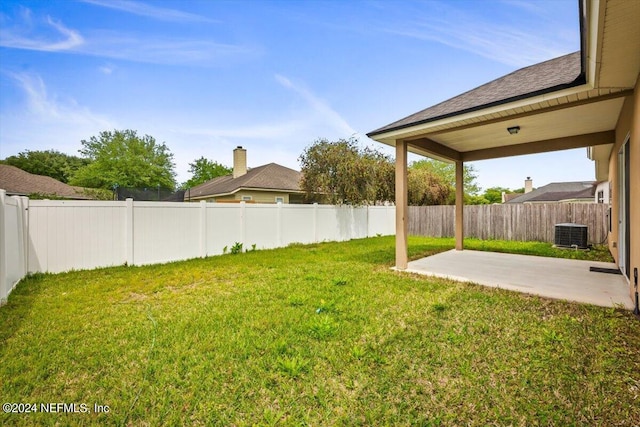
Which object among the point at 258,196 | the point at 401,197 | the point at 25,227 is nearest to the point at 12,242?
the point at 25,227

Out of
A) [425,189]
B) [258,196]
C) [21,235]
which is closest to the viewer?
[21,235]

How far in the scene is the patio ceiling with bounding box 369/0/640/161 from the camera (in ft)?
8.33

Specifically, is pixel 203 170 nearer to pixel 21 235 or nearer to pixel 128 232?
pixel 128 232

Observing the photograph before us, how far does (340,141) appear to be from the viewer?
1280 cm

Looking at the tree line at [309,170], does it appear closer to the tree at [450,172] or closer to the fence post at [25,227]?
the tree at [450,172]

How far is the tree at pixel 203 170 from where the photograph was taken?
38031 millimetres

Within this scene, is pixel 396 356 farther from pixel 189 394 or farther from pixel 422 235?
pixel 422 235

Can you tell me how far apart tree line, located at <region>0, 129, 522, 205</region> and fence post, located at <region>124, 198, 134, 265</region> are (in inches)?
249

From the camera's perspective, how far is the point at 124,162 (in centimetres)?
2575

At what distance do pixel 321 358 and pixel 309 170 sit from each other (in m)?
11.0

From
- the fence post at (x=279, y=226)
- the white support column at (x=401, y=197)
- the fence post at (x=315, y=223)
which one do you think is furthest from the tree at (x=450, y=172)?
the white support column at (x=401, y=197)

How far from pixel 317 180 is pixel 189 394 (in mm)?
11079

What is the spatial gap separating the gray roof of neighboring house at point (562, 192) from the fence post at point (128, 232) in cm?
3286

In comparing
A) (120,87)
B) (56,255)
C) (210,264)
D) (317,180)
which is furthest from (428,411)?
(120,87)
